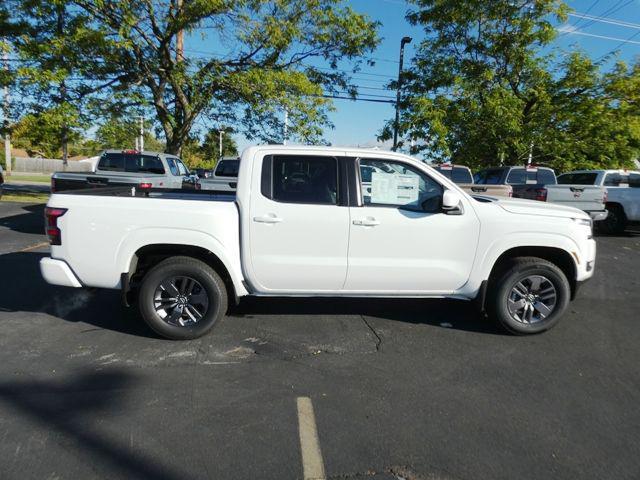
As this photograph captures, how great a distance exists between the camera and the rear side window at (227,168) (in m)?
12.4

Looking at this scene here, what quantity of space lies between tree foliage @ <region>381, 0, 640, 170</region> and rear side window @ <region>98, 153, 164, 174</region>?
935 centimetres

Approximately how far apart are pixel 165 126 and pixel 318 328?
562 inches

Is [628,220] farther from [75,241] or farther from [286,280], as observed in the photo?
[75,241]

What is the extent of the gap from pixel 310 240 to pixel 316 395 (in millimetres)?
1417

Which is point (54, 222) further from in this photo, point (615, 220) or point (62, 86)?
point (615, 220)

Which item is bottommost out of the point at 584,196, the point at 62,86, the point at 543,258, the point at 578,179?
the point at 543,258

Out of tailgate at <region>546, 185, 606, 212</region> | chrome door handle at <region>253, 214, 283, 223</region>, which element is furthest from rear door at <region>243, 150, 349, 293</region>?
tailgate at <region>546, 185, 606, 212</region>

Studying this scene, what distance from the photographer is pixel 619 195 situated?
12.0 m

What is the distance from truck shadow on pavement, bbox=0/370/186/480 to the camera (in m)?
2.49

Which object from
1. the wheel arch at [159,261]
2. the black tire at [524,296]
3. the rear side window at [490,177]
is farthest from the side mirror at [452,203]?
the rear side window at [490,177]

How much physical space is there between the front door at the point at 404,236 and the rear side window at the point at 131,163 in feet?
26.1

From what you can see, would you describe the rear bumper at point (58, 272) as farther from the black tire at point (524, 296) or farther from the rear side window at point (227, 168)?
the rear side window at point (227, 168)

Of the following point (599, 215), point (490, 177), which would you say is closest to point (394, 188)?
point (599, 215)

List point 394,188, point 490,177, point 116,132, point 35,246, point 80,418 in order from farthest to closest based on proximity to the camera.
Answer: point 116,132 < point 490,177 < point 35,246 < point 394,188 < point 80,418
